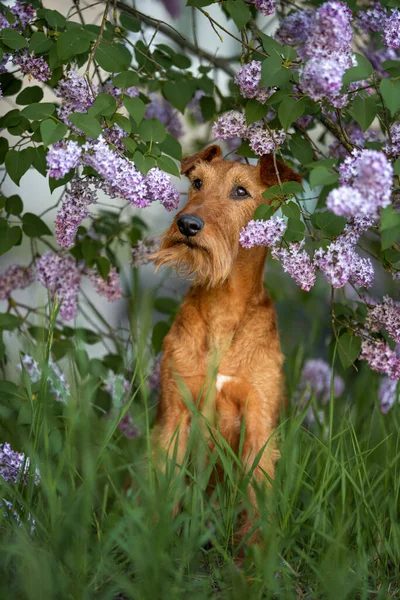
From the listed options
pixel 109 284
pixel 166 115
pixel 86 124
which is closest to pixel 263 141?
pixel 86 124

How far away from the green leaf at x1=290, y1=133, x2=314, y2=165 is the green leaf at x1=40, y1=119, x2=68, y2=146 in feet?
2.55

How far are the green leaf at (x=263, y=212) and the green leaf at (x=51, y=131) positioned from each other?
1.89 feet

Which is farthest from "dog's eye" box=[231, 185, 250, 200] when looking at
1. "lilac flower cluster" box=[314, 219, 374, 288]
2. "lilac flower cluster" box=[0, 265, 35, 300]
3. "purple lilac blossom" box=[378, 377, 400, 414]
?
"purple lilac blossom" box=[378, 377, 400, 414]

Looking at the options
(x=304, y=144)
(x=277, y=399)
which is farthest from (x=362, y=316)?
(x=304, y=144)

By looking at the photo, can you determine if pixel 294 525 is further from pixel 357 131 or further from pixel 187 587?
pixel 357 131

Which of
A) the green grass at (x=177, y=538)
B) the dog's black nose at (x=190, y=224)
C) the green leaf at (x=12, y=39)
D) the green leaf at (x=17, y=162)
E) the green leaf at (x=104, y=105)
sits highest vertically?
the green leaf at (x=12, y=39)

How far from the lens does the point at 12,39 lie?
198cm

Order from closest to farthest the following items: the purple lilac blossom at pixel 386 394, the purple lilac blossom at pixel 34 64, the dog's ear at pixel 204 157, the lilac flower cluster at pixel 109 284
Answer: the purple lilac blossom at pixel 34 64
the dog's ear at pixel 204 157
the lilac flower cluster at pixel 109 284
the purple lilac blossom at pixel 386 394

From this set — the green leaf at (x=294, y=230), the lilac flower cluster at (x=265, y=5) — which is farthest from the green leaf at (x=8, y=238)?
the lilac flower cluster at (x=265, y=5)

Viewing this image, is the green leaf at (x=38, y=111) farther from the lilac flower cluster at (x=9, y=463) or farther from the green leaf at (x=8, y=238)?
the lilac flower cluster at (x=9, y=463)

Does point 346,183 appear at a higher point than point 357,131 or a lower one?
lower

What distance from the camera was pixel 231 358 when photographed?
93.8 inches

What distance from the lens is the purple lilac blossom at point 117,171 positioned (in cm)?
190

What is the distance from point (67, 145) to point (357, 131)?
1298 mm
